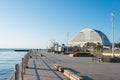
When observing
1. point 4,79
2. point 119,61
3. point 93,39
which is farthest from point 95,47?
point 4,79

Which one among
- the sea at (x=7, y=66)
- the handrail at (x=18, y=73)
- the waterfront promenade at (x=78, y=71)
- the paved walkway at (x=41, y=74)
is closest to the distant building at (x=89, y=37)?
the sea at (x=7, y=66)

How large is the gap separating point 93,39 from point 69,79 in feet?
553

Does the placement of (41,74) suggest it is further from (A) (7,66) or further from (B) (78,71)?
(A) (7,66)

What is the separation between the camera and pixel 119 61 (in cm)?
2977

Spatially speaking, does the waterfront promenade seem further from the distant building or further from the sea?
the distant building

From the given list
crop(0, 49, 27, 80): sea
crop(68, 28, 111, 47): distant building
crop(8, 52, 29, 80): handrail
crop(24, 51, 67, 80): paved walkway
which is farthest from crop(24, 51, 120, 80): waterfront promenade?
crop(68, 28, 111, 47): distant building

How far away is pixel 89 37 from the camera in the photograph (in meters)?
181

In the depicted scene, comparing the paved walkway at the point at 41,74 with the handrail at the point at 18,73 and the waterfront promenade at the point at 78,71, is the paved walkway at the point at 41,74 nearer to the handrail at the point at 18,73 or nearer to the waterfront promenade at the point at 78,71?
the waterfront promenade at the point at 78,71

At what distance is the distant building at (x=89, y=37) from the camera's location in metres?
178

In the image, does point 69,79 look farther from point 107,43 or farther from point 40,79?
point 107,43

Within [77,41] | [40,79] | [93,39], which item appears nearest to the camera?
[40,79]

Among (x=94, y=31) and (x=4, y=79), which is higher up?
(x=94, y=31)

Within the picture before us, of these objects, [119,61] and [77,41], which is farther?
[77,41]

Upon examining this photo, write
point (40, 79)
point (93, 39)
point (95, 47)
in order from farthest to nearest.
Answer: point (93, 39) < point (95, 47) < point (40, 79)
